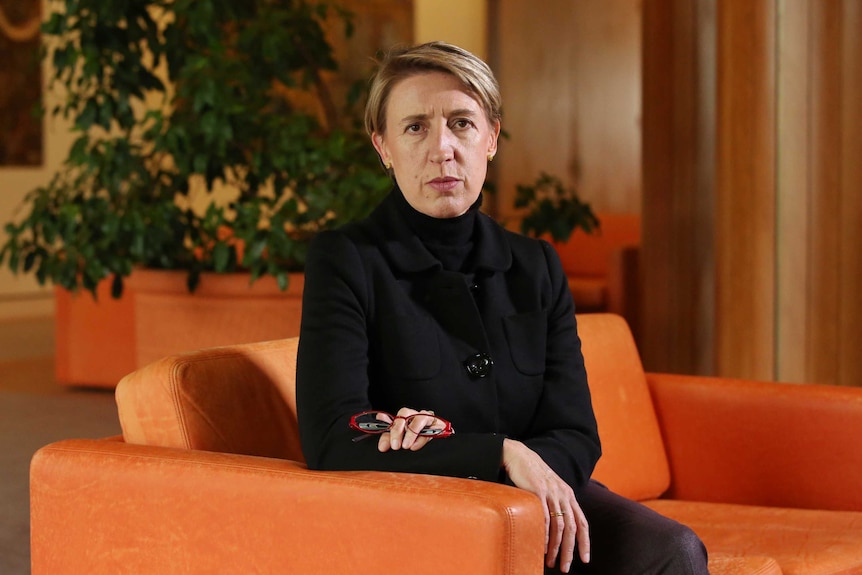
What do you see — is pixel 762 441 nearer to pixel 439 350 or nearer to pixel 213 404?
pixel 439 350

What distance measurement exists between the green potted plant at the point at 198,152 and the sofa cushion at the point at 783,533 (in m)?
2.40

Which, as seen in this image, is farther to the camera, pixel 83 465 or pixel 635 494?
pixel 635 494

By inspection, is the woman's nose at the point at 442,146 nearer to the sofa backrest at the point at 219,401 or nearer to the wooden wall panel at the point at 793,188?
the sofa backrest at the point at 219,401

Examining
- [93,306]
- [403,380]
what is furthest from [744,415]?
[93,306]

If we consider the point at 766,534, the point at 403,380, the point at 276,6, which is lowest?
the point at 766,534

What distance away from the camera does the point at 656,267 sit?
17.9 feet

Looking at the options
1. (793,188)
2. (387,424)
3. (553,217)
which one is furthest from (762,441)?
(553,217)

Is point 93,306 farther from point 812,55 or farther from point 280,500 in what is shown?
point 280,500

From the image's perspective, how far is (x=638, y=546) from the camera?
6.26ft

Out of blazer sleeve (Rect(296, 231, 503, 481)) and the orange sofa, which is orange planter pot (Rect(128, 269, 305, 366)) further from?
blazer sleeve (Rect(296, 231, 503, 481))

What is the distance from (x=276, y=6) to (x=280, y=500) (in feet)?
12.8

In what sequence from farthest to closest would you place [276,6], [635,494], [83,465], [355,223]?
[276,6] → [635,494] → [355,223] → [83,465]

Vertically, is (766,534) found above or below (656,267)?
below

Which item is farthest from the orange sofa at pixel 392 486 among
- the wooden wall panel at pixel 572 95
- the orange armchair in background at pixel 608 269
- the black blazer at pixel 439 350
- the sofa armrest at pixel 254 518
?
the wooden wall panel at pixel 572 95
